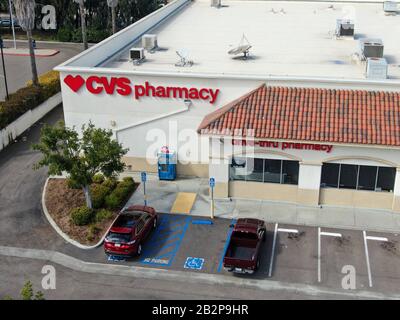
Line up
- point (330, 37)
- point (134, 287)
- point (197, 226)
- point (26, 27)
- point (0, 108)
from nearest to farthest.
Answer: point (134, 287), point (197, 226), point (0, 108), point (330, 37), point (26, 27)

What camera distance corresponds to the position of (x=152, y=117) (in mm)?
35000

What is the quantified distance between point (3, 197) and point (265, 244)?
16.4 metres

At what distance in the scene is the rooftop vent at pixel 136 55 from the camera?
1521 inches

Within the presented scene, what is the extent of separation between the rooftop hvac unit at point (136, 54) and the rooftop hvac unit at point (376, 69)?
15.2 m

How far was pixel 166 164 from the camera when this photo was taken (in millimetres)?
35156

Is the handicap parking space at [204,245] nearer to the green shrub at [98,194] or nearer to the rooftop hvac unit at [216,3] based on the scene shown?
the green shrub at [98,194]

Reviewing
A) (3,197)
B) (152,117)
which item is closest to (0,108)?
(3,197)

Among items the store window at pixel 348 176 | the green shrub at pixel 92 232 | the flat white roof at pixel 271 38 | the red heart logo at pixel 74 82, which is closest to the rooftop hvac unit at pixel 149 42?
the flat white roof at pixel 271 38

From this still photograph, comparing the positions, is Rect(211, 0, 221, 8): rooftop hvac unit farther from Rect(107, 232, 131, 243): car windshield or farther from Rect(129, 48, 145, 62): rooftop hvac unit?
Rect(107, 232, 131, 243): car windshield

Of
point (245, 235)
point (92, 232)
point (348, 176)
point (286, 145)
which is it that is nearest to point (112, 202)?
point (92, 232)

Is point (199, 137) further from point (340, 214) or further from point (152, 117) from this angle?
point (340, 214)

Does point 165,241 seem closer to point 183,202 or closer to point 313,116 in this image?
point 183,202

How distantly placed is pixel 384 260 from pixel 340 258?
6.94 ft

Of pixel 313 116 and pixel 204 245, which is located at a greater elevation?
pixel 313 116
